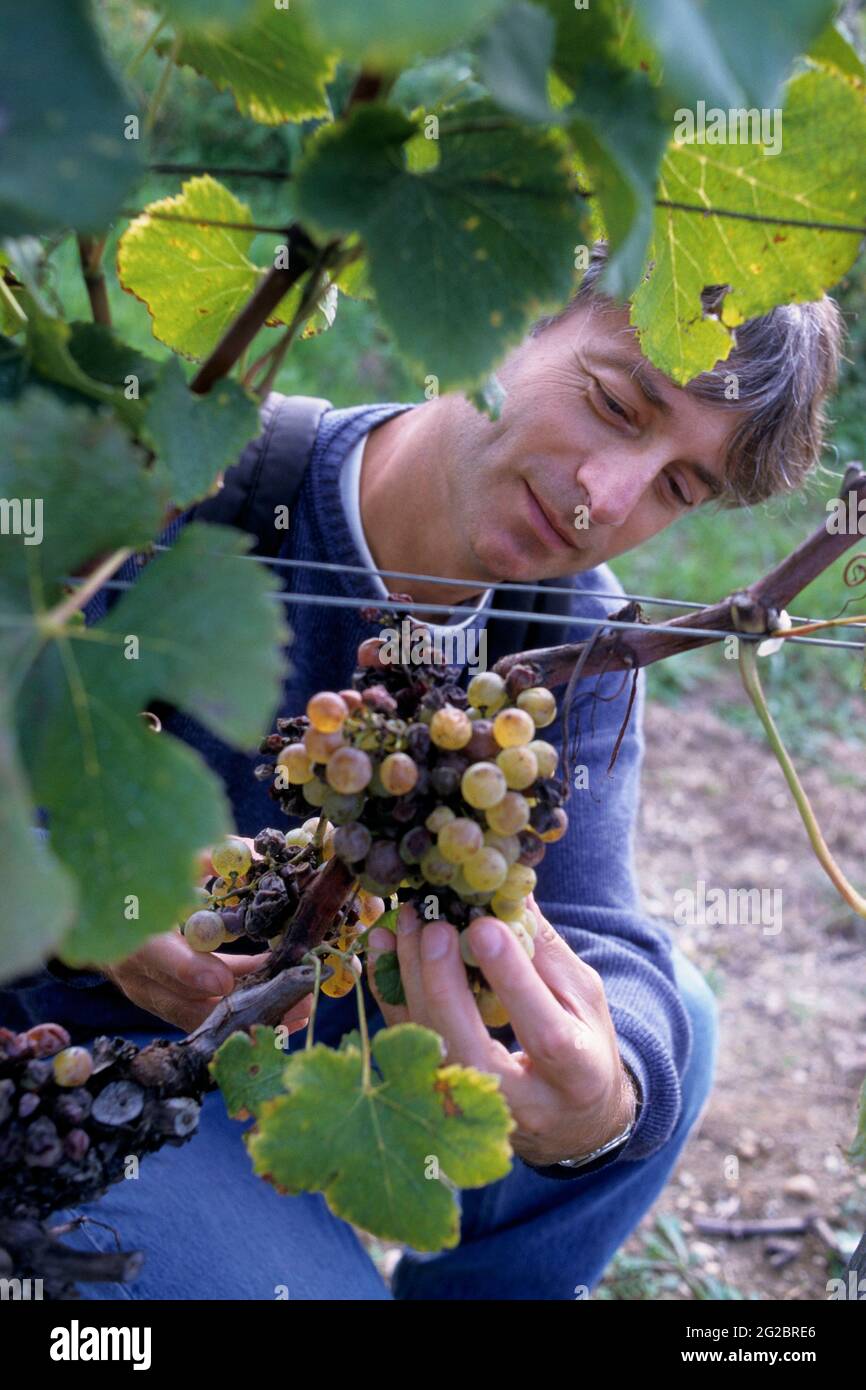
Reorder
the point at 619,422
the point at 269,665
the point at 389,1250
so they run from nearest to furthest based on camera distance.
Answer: the point at 269,665 → the point at 619,422 → the point at 389,1250

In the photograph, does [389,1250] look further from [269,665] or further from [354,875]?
[269,665]

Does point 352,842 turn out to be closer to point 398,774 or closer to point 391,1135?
point 398,774

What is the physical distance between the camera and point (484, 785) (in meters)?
0.65

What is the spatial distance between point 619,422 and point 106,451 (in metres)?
0.78

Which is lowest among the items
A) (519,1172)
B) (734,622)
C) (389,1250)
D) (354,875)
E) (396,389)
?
(389,1250)

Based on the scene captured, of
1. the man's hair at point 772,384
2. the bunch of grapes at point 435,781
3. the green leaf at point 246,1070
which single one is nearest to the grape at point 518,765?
the bunch of grapes at point 435,781

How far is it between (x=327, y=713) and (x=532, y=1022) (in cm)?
→ 26

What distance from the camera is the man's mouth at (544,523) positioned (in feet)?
3.90

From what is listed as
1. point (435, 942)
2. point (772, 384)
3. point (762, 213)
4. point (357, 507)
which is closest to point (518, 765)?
point (435, 942)

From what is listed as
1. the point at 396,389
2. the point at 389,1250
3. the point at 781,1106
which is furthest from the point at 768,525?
the point at 389,1250

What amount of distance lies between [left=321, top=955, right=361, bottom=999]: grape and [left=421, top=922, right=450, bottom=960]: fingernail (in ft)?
0.18

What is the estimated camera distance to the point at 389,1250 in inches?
73.7

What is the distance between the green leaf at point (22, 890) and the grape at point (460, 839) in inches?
11.8
